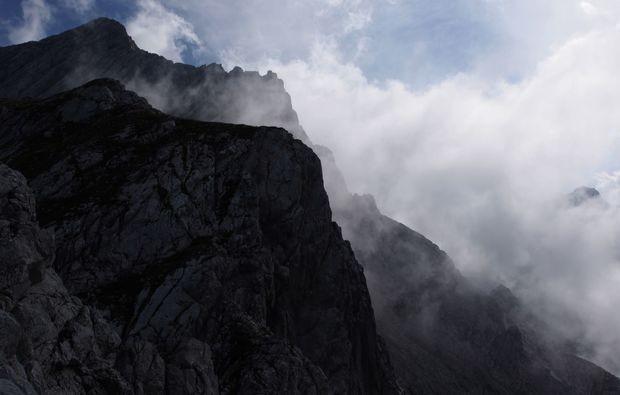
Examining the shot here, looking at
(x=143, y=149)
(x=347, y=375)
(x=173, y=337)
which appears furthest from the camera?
(x=347, y=375)

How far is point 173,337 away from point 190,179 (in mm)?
26142

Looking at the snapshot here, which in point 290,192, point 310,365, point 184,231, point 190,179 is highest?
point 290,192

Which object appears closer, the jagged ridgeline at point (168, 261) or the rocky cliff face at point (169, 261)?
the jagged ridgeline at point (168, 261)

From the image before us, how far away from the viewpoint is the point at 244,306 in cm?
6706

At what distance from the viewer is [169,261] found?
6316cm

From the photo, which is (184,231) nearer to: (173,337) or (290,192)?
A: (173,337)

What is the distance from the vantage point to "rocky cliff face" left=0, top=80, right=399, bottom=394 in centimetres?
3747

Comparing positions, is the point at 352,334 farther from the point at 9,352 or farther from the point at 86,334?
the point at 9,352

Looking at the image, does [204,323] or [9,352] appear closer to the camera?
[9,352]

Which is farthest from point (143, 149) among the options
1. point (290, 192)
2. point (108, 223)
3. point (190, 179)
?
point (290, 192)

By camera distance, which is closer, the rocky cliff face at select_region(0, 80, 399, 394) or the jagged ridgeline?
the jagged ridgeline

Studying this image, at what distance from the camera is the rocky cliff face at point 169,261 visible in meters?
37.5

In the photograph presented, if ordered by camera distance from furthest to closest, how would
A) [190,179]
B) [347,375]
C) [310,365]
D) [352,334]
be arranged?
1. [352,334]
2. [347,375]
3. [190,179]
4. [310,365]

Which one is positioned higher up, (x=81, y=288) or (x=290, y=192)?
(x=290, y=192)
